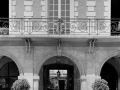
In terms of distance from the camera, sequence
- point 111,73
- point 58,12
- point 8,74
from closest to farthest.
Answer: point 58,12 < point 8,74 < point 111,73

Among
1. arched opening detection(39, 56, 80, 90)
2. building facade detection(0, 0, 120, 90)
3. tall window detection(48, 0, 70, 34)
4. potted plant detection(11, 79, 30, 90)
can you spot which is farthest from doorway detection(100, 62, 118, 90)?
potted plant detection(11, 79, 30, 90)

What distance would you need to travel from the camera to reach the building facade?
458 inches

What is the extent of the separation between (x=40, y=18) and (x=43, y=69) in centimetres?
415

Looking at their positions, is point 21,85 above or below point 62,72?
above

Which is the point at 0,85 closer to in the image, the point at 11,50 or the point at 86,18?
the point at 11,50

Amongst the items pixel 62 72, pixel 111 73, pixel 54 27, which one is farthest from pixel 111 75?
pixel 54 27

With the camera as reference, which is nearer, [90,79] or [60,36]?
[60,36]

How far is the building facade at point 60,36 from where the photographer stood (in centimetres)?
1164

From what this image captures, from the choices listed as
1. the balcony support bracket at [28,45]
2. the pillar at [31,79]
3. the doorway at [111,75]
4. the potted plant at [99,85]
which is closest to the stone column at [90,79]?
the potted plant at [99,85]

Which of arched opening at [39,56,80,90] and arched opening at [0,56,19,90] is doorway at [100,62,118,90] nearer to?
arched opening at [39,56,80,90]

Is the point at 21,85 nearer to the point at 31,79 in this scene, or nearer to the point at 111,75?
the point at 31,79

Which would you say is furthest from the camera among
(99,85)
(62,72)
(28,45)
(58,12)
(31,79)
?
(62,72)

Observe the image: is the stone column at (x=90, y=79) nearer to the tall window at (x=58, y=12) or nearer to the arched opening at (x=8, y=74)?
the tall window at (x=58, y=12)

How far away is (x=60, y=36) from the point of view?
11203 millimetres
